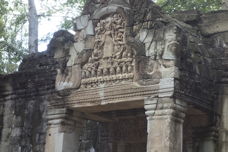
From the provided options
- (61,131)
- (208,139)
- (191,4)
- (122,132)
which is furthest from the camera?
(191,4)

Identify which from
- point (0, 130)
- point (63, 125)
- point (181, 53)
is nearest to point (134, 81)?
point (181, 53)

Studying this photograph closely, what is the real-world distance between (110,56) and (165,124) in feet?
5.25

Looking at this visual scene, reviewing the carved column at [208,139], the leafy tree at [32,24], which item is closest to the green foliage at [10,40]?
the leafy tree at [32,24]

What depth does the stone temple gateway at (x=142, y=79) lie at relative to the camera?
24.0ft

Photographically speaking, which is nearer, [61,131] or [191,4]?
[61,131]

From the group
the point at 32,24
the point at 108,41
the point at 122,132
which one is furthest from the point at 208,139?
the point at 32,24

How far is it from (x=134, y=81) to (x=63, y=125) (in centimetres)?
174

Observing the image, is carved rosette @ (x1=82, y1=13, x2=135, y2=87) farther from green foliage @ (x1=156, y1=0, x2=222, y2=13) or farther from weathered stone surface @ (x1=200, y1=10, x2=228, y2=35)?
green foliage @ (x1=156, y1=0, x2=222, y2=13)

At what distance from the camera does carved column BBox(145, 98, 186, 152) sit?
279 inches

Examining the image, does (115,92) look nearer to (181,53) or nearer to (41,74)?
(181,53)

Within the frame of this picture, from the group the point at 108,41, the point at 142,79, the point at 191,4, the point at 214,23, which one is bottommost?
the point at 142,79

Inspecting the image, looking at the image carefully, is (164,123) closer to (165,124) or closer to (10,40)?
(165,124)

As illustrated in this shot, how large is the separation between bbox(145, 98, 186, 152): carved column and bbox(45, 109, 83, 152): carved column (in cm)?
186

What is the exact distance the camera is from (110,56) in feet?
26.3
